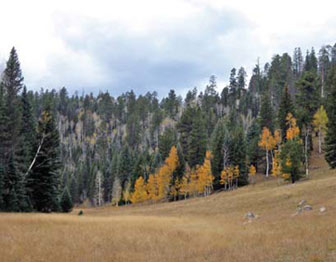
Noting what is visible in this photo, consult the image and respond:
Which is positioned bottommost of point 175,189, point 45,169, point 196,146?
Answer: point 175,189

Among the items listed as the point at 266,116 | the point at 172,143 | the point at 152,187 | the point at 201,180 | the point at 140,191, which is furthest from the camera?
the point at 172,143

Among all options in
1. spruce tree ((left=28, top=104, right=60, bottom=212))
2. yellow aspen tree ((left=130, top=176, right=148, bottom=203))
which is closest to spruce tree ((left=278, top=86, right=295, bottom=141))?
yellow aspen tree ((left=130, top=176, right=148, bottom=203))

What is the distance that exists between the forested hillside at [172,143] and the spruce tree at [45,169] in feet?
0.37

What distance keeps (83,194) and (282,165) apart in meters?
76.5

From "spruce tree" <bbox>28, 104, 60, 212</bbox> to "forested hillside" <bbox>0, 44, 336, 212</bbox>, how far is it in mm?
114

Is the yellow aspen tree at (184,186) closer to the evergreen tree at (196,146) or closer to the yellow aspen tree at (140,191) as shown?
the yellow aspen tree at (140,191)

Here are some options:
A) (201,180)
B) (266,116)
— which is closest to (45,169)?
(201,180)

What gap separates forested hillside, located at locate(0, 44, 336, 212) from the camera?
3950cm

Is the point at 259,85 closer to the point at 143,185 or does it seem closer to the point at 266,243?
the point at 143,185

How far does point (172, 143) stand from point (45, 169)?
5903cm

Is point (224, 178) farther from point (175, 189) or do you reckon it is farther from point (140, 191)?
point (140, 191)

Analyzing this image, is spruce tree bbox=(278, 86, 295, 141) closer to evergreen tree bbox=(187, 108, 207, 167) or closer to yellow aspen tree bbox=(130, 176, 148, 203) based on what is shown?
evergreen tree bbox=(187, 108, 207, 167)

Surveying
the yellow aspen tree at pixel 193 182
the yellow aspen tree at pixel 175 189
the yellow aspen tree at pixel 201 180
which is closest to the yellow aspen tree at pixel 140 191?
the yellow aspen tree at pixel 175 189

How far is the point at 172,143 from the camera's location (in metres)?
96.4
